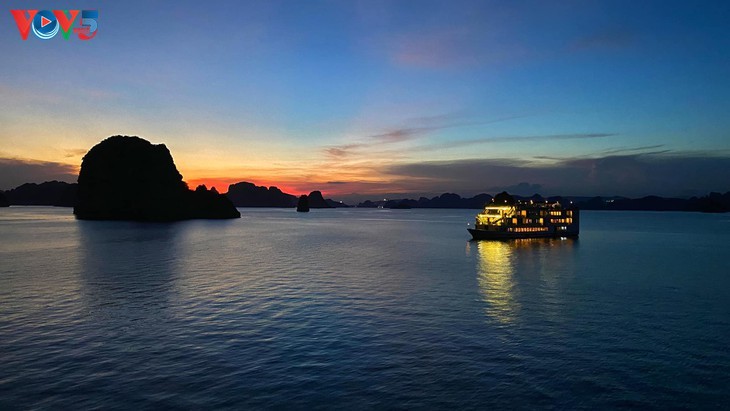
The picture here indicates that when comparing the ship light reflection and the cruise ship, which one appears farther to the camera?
the cruise ship

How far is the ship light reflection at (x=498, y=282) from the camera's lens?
36.4 meters

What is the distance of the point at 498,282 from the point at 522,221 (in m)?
66.5

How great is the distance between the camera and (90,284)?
47.5m

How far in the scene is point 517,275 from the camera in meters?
57.8

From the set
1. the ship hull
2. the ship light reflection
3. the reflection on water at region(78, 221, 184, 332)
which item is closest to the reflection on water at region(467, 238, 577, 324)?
the ship light reflection

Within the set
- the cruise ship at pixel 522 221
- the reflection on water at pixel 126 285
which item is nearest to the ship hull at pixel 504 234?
the cruise ship at pixel 522 221

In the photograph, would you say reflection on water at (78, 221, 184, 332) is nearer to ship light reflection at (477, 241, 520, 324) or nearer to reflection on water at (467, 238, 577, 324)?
ship light reflection at (477, 241, 520, 324)

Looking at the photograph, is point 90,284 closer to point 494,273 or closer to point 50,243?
point 494,273

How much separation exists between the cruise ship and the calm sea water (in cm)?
5357

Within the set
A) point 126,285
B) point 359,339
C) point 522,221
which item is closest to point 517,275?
point 359,339

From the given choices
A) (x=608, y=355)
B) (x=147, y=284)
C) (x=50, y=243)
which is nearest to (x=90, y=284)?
(x=147, y=284)

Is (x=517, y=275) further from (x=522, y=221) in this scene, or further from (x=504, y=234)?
(x=522, y=221)

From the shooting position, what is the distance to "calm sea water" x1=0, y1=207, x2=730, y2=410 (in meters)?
19.9

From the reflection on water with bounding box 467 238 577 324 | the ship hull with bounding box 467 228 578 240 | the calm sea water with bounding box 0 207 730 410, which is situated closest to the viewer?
the calm sea water with bounding box 0 207 730 410
